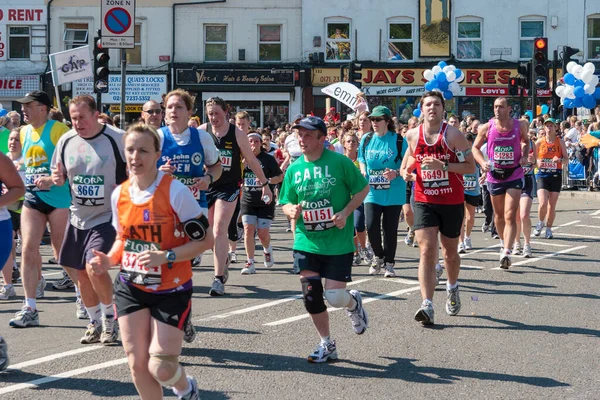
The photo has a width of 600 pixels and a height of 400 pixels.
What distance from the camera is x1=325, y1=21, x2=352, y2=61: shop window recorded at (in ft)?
118

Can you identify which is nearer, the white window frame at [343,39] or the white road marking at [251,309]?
the white road marking at [251,309]

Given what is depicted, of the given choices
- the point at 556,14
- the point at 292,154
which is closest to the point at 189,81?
the point at 556,14

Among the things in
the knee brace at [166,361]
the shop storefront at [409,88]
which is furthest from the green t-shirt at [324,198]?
the shop storefront at [409,88]

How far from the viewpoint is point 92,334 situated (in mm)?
7406

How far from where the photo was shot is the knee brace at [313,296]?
22.1ft

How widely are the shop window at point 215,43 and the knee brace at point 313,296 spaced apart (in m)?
30.1

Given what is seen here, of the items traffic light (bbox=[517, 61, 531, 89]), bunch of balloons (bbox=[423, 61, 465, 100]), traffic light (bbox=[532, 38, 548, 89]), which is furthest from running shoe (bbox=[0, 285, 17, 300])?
bunch of balloons (bbox=[423, 61, 465, 100])

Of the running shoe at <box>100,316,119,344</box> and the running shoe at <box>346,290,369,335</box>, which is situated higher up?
the running shoe at <box>346,290,369,335</box>

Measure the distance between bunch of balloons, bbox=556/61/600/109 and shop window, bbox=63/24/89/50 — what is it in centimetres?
1869

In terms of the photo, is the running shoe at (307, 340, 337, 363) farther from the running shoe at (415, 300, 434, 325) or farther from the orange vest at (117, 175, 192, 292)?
the orange vest at (117, 175, 192, 292)

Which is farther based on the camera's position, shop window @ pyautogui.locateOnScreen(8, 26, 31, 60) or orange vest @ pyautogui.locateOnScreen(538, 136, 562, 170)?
shop window @ pyautogui.locateOnScreen(8, 26, 31, 60)

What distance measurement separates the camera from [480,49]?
36469 mm

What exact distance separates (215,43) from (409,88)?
7.77m

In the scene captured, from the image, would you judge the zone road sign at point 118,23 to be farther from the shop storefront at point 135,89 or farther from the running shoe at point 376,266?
the shop storefront at point 135,89
